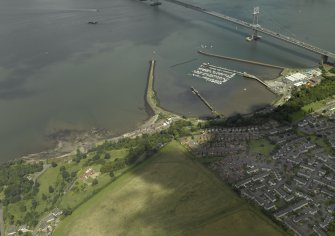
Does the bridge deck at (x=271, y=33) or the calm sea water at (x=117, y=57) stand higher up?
the bridge deck at (x=271, y=33)

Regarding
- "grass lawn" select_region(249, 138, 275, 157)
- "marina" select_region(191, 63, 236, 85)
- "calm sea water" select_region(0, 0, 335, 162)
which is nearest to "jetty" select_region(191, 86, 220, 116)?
"calm sea water" select_region(0, 0, 335, 162)

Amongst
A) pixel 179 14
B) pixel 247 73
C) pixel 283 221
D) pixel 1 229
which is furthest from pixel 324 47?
pixel 1 229

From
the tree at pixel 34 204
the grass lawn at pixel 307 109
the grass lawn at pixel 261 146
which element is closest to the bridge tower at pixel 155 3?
the grass lawn at pixel 307 109

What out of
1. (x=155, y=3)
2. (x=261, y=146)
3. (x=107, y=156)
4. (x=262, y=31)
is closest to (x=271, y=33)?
(x=262, y=31)

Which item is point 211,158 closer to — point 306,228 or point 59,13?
point 306,228

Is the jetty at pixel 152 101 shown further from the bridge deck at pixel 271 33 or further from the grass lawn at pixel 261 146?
the bridge deck at pixel 271 33

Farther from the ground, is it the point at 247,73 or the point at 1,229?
the point at 247,73
